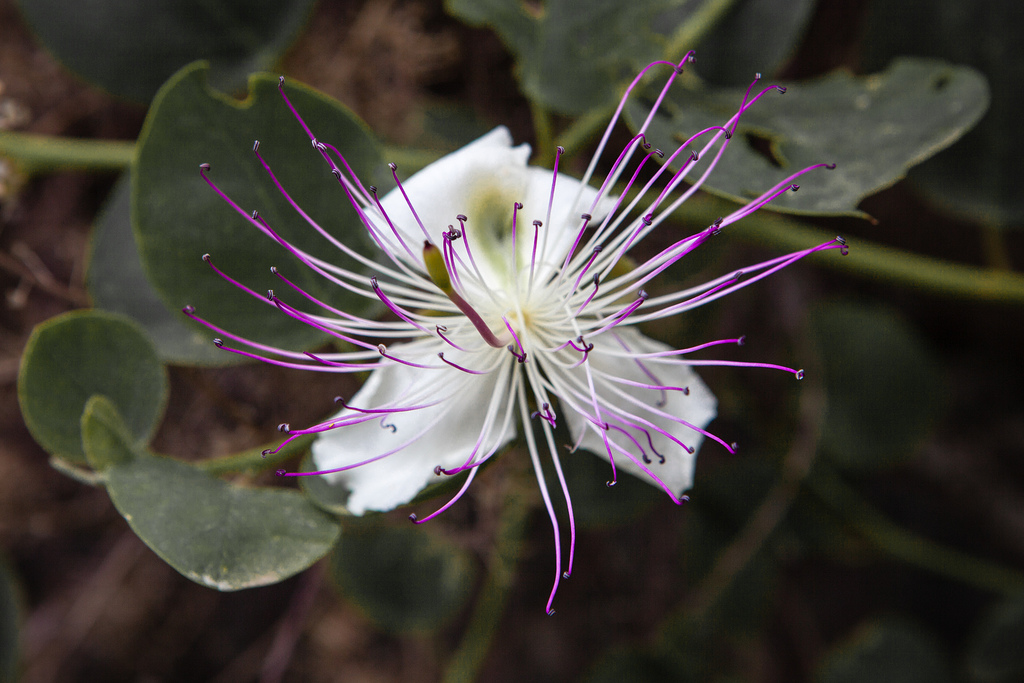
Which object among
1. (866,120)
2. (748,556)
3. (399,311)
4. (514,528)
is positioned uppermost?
(866,120)

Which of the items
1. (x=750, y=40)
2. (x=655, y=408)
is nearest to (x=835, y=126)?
(x=750, y=40)

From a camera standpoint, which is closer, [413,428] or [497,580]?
[413,428]

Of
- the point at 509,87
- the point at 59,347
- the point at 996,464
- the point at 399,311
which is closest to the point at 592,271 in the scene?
the point at 399,311

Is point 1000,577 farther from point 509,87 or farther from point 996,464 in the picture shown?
point 509,87

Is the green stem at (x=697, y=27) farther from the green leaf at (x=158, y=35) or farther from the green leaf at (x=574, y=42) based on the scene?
the green leaf at (x=158, y=35)

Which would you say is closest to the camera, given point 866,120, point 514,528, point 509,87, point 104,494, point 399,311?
point 399,311

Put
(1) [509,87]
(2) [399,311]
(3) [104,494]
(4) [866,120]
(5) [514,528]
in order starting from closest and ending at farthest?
(2) [399,311] → (4) [866,120] → (5) [514,528] → (1) [509,87] → (3) [104,494]

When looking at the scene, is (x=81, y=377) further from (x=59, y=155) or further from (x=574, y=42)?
(x=574, y=42)

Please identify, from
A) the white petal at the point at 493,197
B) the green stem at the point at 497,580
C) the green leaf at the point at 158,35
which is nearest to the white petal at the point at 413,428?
the white petal at the point at 493,197
